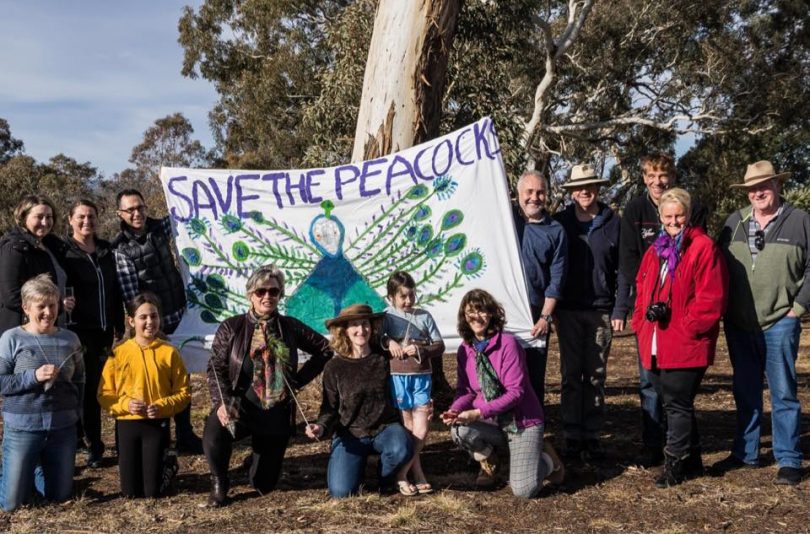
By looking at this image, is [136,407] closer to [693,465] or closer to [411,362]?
[411,362]

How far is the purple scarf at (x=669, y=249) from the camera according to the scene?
4.93m

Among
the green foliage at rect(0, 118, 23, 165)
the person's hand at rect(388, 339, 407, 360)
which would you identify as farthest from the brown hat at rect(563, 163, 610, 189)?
the green foliage at rect(0, 118, 23, 165)

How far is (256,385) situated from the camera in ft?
16.4

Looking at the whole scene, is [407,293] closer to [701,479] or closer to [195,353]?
[195,353]

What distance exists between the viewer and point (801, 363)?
1216 cm

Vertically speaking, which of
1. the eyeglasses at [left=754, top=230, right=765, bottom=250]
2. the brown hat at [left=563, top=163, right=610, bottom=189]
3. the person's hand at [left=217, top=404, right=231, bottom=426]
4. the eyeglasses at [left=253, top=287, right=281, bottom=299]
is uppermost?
the brown hat at [left=563, top=163, right=610, bottom=189]

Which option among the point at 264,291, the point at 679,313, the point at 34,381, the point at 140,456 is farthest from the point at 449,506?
the point at 34,381

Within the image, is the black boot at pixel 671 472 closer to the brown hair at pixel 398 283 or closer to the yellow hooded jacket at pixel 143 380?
the brown hair at pixel 398 283

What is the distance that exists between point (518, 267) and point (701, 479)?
1.67 metres

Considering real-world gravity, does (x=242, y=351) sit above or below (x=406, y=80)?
below

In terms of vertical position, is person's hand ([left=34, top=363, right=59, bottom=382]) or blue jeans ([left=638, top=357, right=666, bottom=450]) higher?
person's hand ([left=34, top=363, right=59, bottom=382])

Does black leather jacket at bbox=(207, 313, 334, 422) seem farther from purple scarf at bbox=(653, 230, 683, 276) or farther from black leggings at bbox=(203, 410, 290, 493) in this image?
purple scarf at bbox=(653, 230, 683, 276)

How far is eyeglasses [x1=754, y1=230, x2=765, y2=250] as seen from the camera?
5055mm

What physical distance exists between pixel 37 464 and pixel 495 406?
2.56 meters
